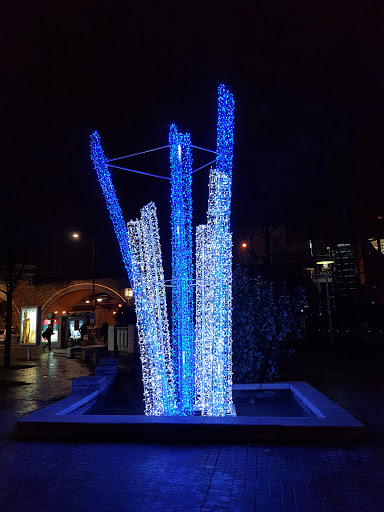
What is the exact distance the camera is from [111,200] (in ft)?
21.7

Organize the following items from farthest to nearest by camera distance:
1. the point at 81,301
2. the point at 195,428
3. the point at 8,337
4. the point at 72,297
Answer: the point at 81,301
the point at 72,297
the point at 8,337
the point at 195,428

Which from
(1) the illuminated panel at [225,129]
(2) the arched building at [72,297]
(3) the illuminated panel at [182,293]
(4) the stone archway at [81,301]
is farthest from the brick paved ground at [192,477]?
(4) the stone archway at [81,301]

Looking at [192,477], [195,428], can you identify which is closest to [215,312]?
[195,428]

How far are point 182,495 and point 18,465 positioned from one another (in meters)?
2.14

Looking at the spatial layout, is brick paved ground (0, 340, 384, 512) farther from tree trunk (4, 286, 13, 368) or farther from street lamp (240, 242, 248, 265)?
street lamp (240, 242, 248, 265)

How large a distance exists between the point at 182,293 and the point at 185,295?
0.06 metres

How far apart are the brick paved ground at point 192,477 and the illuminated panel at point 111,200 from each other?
8.87 feet

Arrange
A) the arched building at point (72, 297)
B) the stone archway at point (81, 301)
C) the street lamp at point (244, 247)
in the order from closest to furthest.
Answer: the arched building at point (72, 297), the street lamp at point (244, 247), the stone archway at point (81, 301)

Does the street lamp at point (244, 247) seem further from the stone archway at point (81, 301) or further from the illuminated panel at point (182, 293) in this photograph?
the illuminated panel at point (182, 293)

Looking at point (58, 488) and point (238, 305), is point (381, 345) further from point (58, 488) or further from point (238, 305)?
point (58, 488)

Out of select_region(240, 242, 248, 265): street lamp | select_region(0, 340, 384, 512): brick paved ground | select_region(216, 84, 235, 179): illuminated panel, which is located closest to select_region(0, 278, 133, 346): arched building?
select_region(240, 242, 248, 265): street lamp

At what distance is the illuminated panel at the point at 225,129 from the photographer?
21.9 feet

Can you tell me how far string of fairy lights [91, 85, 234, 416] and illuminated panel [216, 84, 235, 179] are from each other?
15mm

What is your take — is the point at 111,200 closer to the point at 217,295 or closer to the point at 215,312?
the point at 217,295
